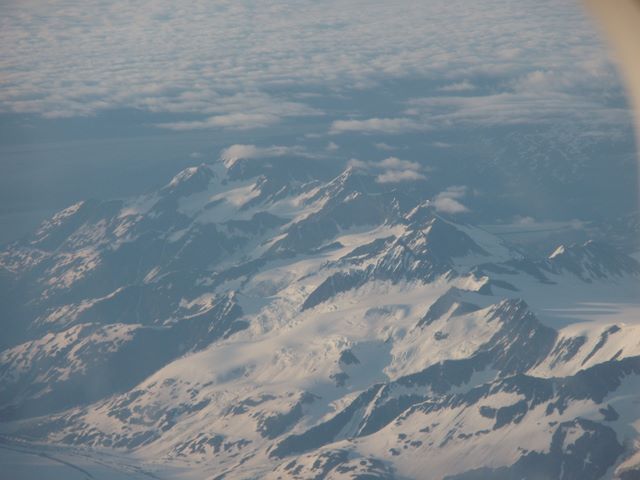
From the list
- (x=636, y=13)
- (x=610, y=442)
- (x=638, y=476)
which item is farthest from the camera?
(x=610, y=442)

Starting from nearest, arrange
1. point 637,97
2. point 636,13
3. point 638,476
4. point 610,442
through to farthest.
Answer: point 636,13, point 637,97, point 638,476, point 610,442

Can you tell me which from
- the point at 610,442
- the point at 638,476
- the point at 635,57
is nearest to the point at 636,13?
the point at 635,57

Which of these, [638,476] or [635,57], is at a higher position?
[635,57]

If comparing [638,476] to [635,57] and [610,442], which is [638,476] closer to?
[610,442]

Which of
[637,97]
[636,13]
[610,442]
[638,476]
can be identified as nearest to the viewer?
[636,13]

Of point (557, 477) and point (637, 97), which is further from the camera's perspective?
point (557, 477)

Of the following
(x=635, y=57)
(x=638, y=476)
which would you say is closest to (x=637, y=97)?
(x=635, y=57)

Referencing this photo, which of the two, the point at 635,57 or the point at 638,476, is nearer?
the point at 635,57

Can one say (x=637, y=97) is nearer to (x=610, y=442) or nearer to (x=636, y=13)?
(x=636, y=13)

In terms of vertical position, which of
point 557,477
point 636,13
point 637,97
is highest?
point 636,13
